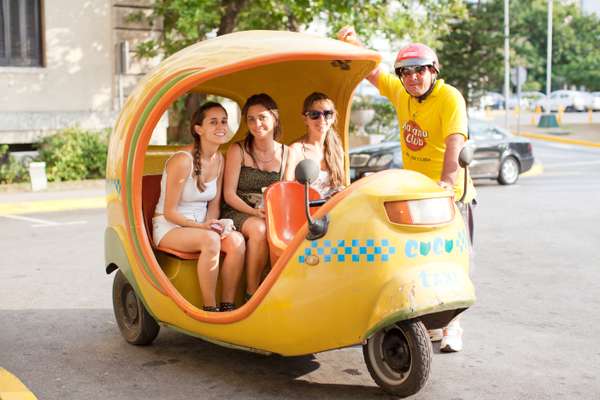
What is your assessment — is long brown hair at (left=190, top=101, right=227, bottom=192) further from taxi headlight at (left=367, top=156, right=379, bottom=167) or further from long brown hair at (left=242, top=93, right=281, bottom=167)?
taxi headlight at (left=367, top=156, right=379, bottom=167)

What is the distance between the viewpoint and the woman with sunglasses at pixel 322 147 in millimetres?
6012

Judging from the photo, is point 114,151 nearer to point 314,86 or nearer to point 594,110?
point 314,86

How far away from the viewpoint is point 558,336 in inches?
248

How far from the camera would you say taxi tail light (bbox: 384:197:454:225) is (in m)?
4.73

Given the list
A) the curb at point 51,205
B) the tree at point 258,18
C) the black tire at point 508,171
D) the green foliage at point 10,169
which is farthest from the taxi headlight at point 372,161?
the green foliage at point 10,169

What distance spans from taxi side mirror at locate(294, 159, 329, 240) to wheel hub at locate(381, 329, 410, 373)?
67 centimetres

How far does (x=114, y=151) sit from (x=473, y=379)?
265 centimetres

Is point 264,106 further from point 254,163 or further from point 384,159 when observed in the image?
point 384,159

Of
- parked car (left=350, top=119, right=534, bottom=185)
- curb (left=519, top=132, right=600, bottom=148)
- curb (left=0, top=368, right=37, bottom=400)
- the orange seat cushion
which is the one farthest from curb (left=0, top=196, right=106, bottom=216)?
curb (left=519, top=132, right=600, bottom=148)

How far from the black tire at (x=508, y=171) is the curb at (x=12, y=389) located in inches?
525

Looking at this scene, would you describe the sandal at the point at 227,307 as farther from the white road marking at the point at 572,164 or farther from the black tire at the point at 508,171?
the white road marking at the point at 572,164

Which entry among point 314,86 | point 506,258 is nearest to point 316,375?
point 314,86

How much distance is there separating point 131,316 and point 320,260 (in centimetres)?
198

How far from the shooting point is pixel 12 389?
4.98 metres
